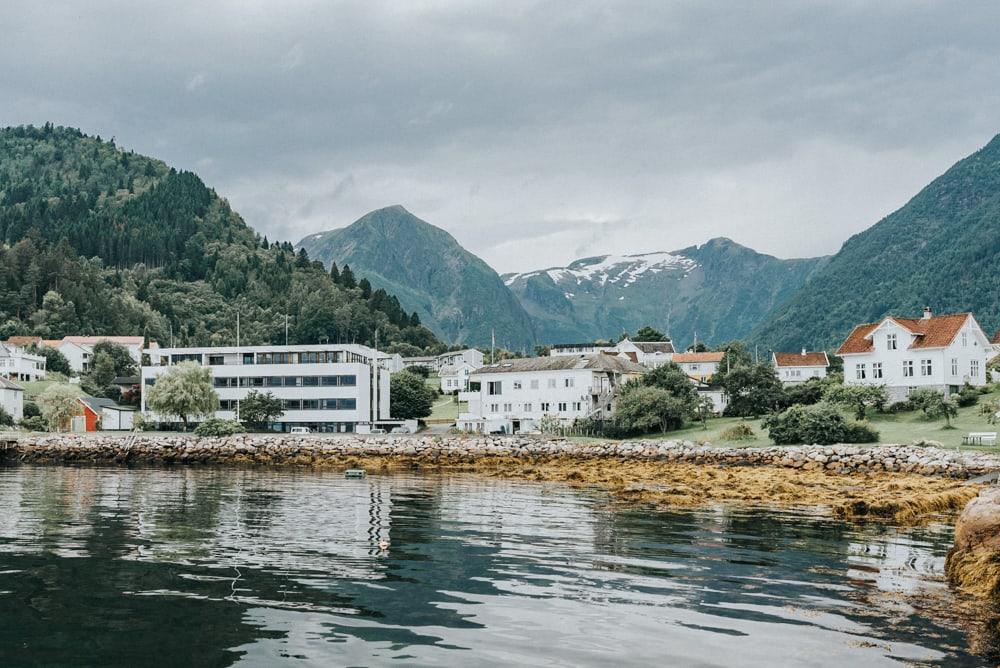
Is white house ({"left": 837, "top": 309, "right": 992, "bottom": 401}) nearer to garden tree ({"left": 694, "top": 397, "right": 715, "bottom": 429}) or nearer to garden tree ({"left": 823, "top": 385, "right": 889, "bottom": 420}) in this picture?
garden tree ({"left": 823, "top": 385, "right": 889, "bottom": 420})

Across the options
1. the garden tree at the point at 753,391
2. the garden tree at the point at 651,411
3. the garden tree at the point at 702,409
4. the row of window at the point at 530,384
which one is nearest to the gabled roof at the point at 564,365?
the row of window at the point at 530,384

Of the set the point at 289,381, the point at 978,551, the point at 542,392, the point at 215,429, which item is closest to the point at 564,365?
the point at 542,392

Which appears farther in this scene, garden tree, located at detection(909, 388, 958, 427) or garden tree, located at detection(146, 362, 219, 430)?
garden tree, located at detection(146, 362, 219, 430)

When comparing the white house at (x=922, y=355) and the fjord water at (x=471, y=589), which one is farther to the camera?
the white house at (x=922, y=355)

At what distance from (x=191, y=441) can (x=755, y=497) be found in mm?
51696

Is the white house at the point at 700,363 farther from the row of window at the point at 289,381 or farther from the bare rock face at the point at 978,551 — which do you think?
the bare rock face at the point at 978,551

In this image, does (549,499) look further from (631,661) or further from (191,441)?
(191,441)

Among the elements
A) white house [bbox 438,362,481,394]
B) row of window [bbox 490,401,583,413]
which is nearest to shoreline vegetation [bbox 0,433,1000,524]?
row of window [bbox 490,401,583,413]

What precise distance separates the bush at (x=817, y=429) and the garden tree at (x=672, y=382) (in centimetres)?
1668

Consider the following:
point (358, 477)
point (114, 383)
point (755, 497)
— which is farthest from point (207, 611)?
point (114, 383)

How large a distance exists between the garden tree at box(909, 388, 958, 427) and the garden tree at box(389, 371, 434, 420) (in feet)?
183

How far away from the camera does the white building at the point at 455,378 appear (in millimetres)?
143500

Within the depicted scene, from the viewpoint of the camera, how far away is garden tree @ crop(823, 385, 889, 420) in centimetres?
6850

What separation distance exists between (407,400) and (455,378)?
45.4 metres
